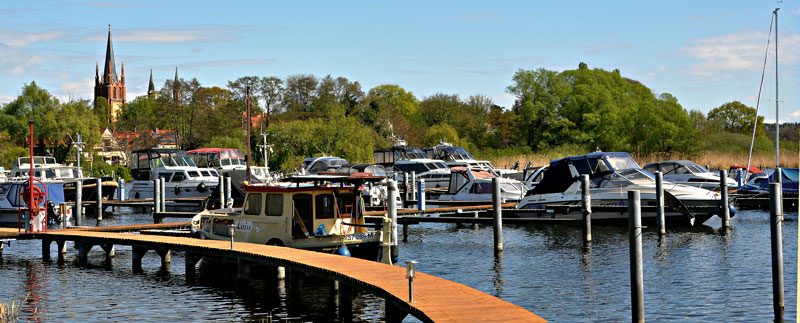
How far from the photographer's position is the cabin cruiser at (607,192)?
35125 mm

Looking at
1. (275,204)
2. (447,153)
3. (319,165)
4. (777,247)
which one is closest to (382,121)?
(447,153)

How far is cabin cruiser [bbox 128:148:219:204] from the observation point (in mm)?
54625

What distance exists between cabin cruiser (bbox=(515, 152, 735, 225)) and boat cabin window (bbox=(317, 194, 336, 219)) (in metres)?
13.7

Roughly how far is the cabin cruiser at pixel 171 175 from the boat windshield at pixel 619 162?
26127 millimetres

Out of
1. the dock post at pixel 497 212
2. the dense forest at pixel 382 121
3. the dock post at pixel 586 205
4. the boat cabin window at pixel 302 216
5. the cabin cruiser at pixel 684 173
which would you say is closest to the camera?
the boat cabin window at pixel 302 216

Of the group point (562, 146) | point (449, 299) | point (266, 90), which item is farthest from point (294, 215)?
point (266, 90)

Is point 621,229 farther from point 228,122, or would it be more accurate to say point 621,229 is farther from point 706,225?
point 228,122

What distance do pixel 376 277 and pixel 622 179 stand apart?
2059cm

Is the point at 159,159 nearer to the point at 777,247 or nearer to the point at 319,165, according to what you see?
the point at 319,165

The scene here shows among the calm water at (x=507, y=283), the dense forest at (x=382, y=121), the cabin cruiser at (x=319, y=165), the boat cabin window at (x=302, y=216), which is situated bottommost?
the calm water at (x=507, y=283)

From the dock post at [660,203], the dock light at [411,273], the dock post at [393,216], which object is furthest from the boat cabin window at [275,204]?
the dock post at [660,203]

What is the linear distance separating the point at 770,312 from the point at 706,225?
18617mm

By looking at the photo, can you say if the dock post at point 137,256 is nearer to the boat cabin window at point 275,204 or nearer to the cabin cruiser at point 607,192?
the boat cabin window at point 275,204

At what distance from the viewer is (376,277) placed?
18375 millimetres
